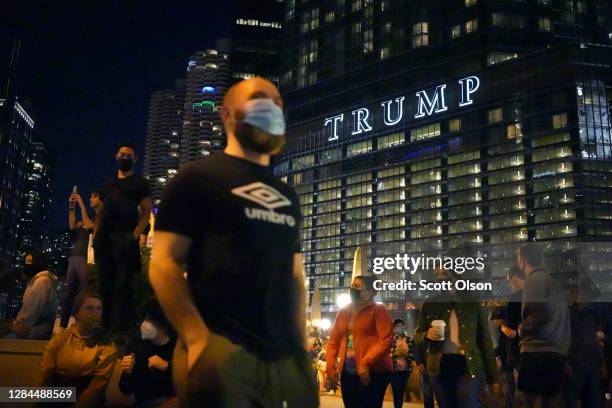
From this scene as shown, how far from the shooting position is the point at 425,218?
95.9 meters

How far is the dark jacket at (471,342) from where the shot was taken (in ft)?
18.3

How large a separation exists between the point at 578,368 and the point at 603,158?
81839mm

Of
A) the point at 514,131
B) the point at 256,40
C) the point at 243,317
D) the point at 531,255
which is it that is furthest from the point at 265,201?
the point at 256,40

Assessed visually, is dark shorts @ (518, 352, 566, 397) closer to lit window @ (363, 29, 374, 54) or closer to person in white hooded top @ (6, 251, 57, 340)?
person in white hooded top @ (6, 251, 57, 340)

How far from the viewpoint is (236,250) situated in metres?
1.99

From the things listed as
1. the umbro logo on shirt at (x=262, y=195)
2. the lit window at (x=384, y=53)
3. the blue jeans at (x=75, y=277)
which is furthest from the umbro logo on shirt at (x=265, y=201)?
the lit window at (x=384, y=53)

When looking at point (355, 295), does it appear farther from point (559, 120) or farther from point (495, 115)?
point (495, 115)

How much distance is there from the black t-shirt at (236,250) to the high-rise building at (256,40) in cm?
13767

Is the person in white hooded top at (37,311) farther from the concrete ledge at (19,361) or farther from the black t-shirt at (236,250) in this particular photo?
the black t-shirt at (236,250)

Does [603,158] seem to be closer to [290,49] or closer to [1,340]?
[290,49]

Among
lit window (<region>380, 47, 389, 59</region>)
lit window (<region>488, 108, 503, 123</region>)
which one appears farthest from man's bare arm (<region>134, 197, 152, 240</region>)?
lit window (<region>380, 47, 389, 59</region>)

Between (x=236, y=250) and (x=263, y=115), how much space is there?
1.84 feet

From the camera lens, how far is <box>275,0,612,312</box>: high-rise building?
8025 centimetres

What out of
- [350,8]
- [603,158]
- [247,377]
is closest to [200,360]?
[247,377]
